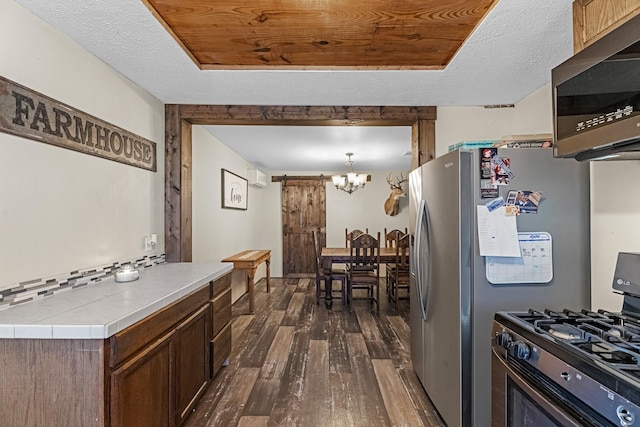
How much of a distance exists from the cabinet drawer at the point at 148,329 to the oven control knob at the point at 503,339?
1.49 m

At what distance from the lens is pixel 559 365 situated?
3.25 ft

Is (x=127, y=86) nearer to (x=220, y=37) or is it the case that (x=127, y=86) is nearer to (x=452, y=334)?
(x=220, y=37)

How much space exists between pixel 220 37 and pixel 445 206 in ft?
5.22

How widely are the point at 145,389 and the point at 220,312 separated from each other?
1050 mm

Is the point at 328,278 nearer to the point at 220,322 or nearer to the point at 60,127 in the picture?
the point at 220,322

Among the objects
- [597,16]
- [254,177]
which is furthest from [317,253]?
[597,16]

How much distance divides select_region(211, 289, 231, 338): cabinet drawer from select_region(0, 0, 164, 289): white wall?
71 cm

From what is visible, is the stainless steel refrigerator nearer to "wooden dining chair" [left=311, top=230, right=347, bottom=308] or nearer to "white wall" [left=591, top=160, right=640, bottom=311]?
"white wall" [left=591, top=160, right=640, bottom=311]

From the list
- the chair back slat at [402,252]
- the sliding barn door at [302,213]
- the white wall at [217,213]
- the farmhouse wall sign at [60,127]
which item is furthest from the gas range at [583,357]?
the sliding barn door at [302,213]

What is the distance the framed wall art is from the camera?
4.51 metres

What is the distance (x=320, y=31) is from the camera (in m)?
1.82

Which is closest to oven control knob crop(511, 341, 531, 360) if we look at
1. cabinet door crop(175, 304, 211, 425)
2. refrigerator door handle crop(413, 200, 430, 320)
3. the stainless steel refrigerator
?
the stainless steel refrigerator

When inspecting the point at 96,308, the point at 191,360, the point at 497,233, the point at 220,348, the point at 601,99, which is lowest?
the point at 220,348

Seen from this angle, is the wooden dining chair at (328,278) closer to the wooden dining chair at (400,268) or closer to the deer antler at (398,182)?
Result: the wooden dining chair at (400,268)
